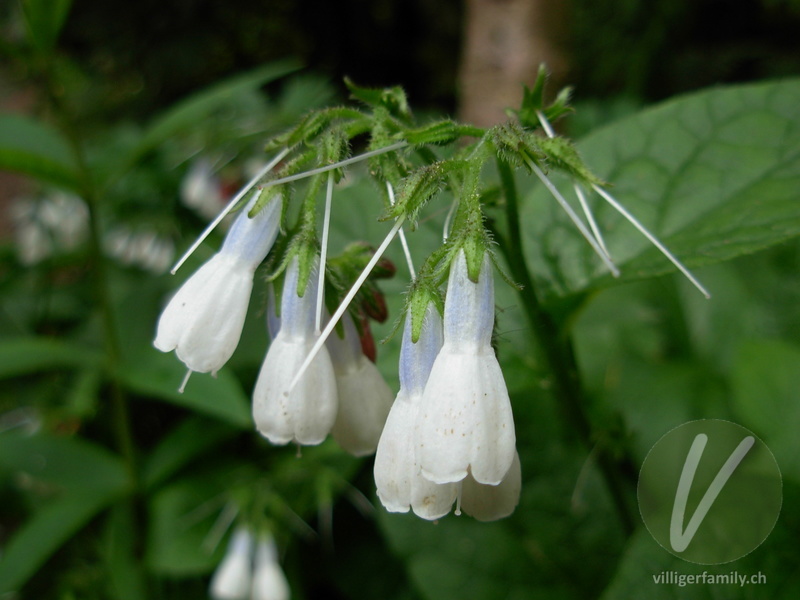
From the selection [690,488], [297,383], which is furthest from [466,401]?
[690,488]

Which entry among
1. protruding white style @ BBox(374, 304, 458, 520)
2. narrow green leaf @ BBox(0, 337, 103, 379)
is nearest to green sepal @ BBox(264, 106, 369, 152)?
protruding white style @ BBox(374, 304, 458, 520)

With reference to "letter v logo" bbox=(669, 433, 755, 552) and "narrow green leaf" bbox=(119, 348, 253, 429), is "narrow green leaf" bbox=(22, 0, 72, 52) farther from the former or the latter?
"letter v logo" bbox=(669, 433, 755, 552)

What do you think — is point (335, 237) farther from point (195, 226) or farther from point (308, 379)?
point (195, 226)

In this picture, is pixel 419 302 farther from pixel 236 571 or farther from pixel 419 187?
pixel 236 571

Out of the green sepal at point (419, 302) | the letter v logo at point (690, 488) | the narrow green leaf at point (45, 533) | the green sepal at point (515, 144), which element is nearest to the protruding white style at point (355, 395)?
the green sepal at point (419, 302)

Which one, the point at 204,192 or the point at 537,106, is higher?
the point at 204,192
